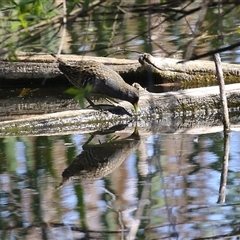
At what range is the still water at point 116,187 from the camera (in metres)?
4.87

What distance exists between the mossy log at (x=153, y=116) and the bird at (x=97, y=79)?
214 mm

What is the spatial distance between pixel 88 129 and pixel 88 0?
14.7 ft

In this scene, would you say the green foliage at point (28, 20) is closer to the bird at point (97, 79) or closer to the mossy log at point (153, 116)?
the mossy log at point (153, 116)

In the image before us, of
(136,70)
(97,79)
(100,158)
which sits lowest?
(100,158)

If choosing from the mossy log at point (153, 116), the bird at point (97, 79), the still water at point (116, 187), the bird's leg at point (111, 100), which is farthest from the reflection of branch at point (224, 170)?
the bird's leg at point (111, 100)

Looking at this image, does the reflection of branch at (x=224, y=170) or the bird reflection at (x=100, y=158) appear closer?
the reflection of branch at (x=224, y=170)

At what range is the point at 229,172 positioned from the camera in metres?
6.22

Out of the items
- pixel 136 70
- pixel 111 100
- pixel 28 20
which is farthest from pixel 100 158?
pixel 136 70

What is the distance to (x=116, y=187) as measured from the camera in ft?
19.2

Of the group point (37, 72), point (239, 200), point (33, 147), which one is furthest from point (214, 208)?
point (37, 72)

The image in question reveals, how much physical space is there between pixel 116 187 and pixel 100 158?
1141 millimetres

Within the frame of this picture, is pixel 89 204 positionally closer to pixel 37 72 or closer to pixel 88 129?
pixel 88 129

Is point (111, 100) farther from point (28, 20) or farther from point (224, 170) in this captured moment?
point (28, 20)

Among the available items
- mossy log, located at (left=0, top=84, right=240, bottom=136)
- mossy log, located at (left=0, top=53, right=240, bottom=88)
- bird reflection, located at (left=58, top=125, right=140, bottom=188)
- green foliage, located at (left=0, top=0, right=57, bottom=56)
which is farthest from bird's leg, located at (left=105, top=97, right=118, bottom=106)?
green foliage, located at (left=0, top=0, right=57, bottom=56)
